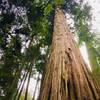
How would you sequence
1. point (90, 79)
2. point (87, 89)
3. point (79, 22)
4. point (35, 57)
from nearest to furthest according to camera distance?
point (87, 89)
point (90, 79)
point (35, 57)
point (79, 22)

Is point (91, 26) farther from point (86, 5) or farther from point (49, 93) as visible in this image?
point (49, 93)

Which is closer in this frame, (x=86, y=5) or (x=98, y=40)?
(x=86, y=5)

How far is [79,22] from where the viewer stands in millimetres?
9375

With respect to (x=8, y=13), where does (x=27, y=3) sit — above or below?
above

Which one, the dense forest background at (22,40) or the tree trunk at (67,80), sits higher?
the dense forest background at (22,40)

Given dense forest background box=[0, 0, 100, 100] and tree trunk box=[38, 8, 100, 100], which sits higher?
dense forest background box=[0, 0, 100, 100]

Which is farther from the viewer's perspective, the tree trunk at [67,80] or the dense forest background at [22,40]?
the dense forest background at [22,40]

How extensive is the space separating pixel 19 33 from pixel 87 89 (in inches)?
237

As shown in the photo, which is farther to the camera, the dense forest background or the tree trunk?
the dense forest background

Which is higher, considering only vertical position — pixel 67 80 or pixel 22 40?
pixel 22 40

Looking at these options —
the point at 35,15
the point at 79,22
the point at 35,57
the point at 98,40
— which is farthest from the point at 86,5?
the point at 35,57

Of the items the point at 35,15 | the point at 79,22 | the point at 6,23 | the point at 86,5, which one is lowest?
the point at 6,23

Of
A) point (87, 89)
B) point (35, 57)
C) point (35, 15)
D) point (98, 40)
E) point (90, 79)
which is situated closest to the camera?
point (87, 89)

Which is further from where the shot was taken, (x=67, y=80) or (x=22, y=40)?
(x=22, y=40)
